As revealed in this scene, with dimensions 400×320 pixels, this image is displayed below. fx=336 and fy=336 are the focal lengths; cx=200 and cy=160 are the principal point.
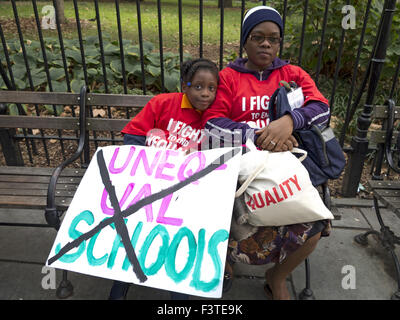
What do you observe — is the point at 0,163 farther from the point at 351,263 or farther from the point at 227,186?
the point at 351,263

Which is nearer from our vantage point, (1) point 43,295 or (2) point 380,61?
(1) point 43,295

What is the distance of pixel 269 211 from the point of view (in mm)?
1688

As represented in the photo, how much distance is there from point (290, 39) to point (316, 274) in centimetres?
368

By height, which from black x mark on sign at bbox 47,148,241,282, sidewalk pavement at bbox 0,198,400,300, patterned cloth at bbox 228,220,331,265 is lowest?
sidewalk pavement at bbox 0,198,400,300

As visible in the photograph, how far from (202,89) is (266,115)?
1.45 feet

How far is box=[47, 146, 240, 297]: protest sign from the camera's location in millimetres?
1644

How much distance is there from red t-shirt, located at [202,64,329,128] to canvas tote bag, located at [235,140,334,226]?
17.3 inches

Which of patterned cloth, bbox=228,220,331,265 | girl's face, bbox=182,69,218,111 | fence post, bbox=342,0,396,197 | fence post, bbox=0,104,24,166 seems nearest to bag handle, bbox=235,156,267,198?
patterned cloth, bbox=228,220,331,265

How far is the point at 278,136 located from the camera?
188cm

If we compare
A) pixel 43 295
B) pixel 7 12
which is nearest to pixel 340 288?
pixel 43 295

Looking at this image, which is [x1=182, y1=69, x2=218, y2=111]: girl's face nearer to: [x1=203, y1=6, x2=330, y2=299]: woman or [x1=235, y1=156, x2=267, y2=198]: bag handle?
[x1=203, y1=6, x2=330, y2=299]: woman

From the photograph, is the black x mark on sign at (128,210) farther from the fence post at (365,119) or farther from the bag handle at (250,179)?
the fence post at (365,119)

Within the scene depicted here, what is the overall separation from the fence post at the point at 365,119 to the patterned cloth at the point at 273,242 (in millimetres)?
1400

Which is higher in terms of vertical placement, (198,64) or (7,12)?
(198,64)
